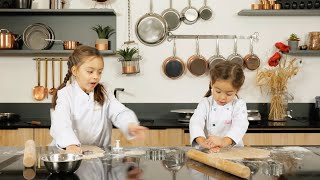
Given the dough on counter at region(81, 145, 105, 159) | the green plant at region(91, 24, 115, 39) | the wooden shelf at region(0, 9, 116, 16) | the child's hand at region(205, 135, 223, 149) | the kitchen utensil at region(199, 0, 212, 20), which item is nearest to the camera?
the dough on counter at region(81, 145, 105, 159)

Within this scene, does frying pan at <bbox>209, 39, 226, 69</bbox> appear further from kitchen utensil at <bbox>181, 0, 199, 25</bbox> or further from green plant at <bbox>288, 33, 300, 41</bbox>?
green plant at <bbox>288, 33, 300, 41</bbox>

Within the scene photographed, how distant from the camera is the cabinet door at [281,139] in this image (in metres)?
3.43

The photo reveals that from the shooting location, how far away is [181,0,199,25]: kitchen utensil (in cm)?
399

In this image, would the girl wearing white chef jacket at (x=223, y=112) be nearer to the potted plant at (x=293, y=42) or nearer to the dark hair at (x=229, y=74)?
the dark hair at (x=229, y=74)

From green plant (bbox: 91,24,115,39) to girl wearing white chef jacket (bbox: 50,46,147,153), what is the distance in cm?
144

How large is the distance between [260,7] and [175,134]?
1.35 metres

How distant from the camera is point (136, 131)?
2.20 metres

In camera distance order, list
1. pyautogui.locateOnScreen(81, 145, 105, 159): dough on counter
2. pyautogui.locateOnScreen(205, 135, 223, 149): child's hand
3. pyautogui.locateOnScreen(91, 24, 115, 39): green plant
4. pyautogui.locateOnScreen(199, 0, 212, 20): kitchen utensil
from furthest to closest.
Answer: pyautogui.locateOnScreen(199, 0, 212, 20): kitchen utensil
pyautogui.locateOnScreen(91, 24, 115, 39): green plant
pyautogui.locateOnScreen(205, 135, 223, 149): child's hand
pyautogui.locateOnScreen(81, 145, 105, 159): dough on counter

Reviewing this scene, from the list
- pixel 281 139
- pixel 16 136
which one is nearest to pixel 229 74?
pixel 281 139

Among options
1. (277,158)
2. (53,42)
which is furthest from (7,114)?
(277,158)

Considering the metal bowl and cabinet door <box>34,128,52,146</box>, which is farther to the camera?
cabinet door <box>34,128,52,146</box>

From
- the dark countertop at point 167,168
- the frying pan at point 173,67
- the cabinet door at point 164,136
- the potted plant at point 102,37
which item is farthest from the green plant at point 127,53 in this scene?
the dark countertop at point 167,168

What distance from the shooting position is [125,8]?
13.2ft

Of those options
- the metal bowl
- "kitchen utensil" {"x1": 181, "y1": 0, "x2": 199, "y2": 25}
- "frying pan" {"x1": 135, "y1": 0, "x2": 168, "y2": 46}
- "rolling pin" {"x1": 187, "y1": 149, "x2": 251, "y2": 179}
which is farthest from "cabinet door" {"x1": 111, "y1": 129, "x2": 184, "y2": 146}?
the metal bowl
